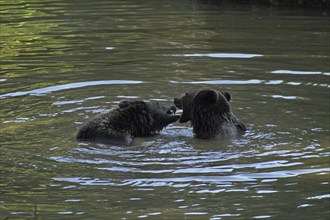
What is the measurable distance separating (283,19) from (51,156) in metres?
11.3

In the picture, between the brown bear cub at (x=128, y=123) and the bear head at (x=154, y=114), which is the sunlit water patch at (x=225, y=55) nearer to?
the brown bear cub at (x=128, y=123)

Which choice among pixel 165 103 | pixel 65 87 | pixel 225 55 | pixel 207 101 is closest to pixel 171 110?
pixel 207 101

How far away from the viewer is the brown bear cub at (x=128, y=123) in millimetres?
11281

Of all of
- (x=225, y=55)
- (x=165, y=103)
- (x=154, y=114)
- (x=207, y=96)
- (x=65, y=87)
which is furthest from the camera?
(x=225, y=55)

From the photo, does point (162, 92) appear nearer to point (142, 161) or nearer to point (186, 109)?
point (186, 109)

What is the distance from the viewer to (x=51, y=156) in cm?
1060

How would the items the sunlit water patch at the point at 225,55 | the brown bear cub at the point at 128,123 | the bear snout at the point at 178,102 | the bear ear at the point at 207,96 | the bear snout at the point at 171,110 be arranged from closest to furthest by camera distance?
the brown bear cub at the point at 128,123 → the bear ear at the point at 207,96 → the bear snout at the point at 171,110 → the bear snout at the point at 178,102 → the sunlit water patch at the point at 225,55

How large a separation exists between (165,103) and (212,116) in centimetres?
160

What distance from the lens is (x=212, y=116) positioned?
1173 centimetres

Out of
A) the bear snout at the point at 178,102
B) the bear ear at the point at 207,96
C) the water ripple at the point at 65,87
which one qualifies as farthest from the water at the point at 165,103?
the bear ear at the point at 207,96

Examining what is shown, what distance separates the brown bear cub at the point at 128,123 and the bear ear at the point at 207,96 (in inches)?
19.6

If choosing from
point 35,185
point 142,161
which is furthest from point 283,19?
point 35,185

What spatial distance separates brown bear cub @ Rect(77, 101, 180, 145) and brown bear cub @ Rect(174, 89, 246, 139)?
37 centimetres

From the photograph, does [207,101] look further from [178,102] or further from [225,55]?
[225,55]
